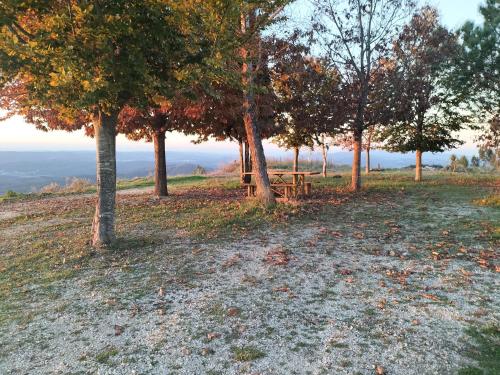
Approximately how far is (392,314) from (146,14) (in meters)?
5.87

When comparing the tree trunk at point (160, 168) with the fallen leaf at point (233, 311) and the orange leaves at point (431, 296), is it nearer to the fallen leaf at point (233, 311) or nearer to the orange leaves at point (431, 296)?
the fallen leaf at point (233, 311)

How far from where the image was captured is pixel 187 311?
477 cm

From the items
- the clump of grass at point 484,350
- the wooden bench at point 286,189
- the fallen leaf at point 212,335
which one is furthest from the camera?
the wooden bench at point 286,189

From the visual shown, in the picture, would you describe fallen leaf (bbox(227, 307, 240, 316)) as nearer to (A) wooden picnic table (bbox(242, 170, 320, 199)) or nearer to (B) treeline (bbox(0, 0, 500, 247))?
(B) treeline (bbox(0, 0, 500, 247))

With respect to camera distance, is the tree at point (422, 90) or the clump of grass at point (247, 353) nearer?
the clump of grass at point (247, 353)

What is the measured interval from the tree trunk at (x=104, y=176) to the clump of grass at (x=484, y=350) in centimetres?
622

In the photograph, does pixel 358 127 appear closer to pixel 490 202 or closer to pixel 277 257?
pixel 490 202

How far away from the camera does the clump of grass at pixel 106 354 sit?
3744 mm

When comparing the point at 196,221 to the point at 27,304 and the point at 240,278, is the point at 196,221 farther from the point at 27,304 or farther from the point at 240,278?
the point at 27,304

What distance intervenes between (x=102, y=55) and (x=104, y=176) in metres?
2.29

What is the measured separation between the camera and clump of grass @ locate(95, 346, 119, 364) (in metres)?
3.74

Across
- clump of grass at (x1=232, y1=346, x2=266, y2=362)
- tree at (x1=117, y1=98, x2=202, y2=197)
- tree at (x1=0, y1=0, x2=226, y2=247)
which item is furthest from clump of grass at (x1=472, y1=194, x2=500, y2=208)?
clump of grass at (x1=232, y1=346, x2=266, y2=362)

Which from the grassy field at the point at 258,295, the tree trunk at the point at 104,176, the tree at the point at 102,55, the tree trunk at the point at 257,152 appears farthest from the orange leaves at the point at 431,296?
the tree trunk at the point at 257,152

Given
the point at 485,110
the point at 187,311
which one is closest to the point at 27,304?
the point at 187,311
